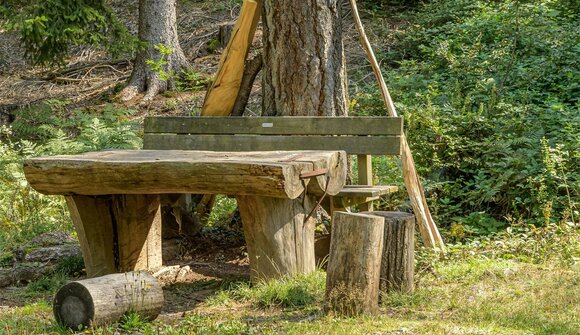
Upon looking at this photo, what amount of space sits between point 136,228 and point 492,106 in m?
4.92

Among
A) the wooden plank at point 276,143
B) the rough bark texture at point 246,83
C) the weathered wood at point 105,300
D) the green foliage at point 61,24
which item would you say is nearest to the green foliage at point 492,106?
the wooden plank at point 276,143

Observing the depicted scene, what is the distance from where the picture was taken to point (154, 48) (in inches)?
527

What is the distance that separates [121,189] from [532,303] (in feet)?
9.22

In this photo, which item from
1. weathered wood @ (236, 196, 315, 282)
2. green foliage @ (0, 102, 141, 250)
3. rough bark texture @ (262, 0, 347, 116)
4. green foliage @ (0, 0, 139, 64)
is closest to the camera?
weathered wood @ (236, 196, 315, 282)

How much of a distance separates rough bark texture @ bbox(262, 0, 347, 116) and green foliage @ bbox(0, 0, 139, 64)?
4599 mm

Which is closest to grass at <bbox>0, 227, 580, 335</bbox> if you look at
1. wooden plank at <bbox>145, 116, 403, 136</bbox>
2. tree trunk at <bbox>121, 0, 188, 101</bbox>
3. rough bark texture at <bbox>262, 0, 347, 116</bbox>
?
wooden plank at <bbox>145, 116, 403, 136</bbox>

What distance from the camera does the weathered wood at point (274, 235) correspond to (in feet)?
19.2

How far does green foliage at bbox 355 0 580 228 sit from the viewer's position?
805cm

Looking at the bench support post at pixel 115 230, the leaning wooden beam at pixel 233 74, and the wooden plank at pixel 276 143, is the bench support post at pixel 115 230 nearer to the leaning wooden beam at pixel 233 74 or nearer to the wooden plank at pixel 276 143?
the wooden plank at pixel 276 143

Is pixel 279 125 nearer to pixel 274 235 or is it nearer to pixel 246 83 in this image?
pixel 246 83

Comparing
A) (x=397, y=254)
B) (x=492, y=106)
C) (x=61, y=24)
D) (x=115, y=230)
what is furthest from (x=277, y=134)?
(x=61, y=24)

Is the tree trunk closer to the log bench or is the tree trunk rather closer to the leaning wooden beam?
the leaning wooden beam

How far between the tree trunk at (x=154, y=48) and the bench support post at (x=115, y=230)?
6.99 metres

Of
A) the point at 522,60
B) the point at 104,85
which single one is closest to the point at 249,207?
the point at 522,60
